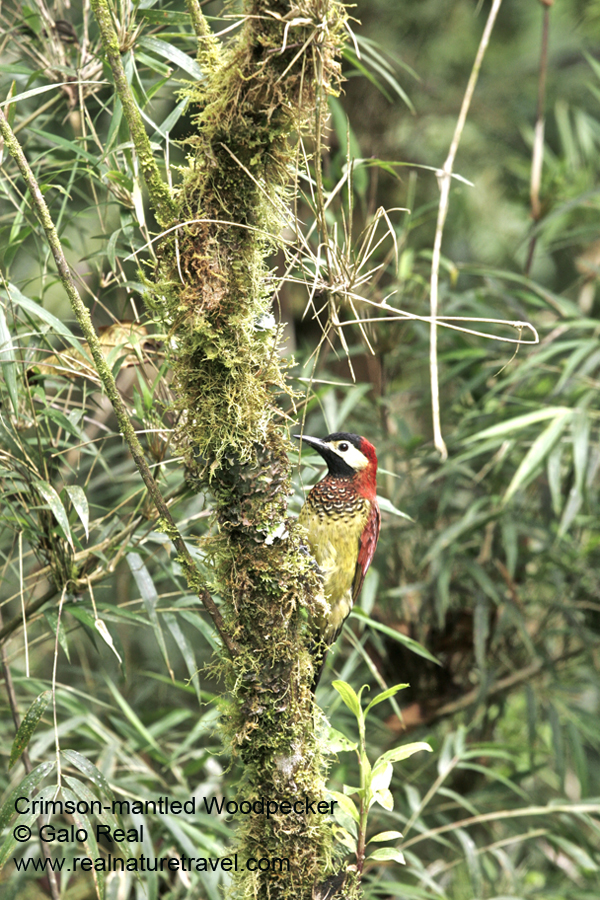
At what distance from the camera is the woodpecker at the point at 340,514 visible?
217 cm

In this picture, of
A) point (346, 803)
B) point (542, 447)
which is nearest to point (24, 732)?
point (346, 803)

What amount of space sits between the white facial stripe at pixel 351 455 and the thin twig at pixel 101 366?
0.74m

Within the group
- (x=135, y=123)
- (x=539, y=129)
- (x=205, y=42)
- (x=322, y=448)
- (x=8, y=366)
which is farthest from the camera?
(x=539, y=129)

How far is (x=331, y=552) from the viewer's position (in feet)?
7.23

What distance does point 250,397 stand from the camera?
4.85ft

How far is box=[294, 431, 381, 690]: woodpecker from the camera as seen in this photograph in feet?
7.11

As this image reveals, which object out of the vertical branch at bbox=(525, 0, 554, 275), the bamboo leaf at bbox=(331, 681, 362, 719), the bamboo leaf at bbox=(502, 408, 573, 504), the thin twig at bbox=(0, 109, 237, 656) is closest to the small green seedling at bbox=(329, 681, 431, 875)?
the bamboo leaf at bbox=(331, 681, 362, 719)

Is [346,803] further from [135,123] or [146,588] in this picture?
[135,123]

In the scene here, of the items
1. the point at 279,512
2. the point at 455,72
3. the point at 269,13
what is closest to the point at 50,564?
the point at 279,512

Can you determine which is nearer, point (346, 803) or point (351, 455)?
point (346, 803)

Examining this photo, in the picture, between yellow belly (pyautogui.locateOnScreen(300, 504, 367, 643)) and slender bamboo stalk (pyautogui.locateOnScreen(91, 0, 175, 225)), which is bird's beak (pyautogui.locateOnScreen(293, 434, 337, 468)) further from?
slender bamboo stalk (pyautogui.locateOnScreen(91, 0, 175, 225))

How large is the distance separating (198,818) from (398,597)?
1281 mm

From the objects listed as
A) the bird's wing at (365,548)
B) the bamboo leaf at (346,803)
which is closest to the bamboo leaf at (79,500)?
the bamboo leaf at (346,803)

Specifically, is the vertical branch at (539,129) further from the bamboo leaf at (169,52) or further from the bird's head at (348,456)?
the bamboo leaf at (169,52)
